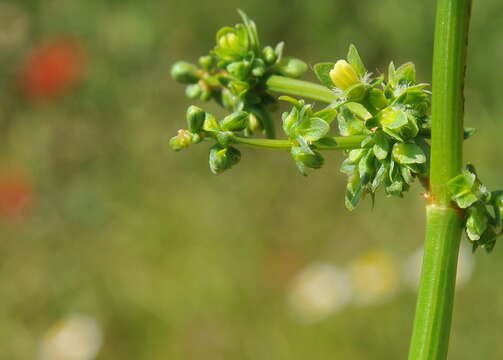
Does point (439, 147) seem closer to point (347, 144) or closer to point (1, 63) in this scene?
point (347, 144)

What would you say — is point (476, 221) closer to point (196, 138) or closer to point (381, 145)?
point (381, 145)

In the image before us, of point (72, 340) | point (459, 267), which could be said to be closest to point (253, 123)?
point (459, 267)

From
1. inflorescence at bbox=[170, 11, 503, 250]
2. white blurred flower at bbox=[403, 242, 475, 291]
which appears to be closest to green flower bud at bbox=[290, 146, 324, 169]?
inflorescence at bbox=[170, 11, 503, 250]

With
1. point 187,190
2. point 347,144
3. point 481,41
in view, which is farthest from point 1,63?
point 347,144

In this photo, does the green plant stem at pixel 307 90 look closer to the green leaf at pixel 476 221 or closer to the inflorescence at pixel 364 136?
the inflorescence at pixel 364 136

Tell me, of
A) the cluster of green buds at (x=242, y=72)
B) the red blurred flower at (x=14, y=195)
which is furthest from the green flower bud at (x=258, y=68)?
the red blurred flower at (x=14, y=195)

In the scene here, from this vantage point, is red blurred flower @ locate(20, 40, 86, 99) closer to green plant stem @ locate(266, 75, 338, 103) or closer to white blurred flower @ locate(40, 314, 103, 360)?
white blurred flower @ locate(40, 314, 103, 360)
